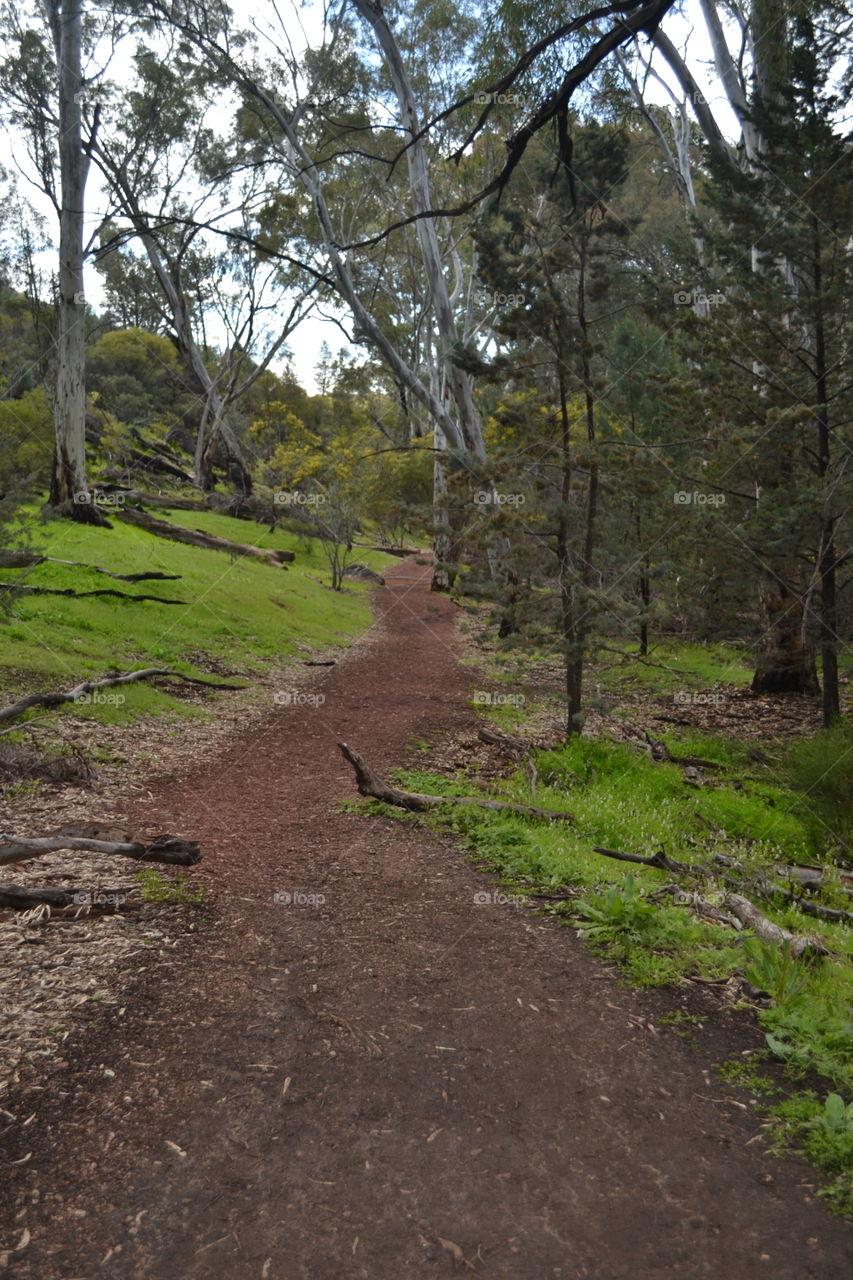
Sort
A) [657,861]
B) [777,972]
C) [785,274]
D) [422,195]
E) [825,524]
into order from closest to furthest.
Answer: [777,972] → [657,861] → [825,524] → [785,274] → [422,195]

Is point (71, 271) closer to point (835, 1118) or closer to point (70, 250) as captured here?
point (70, 250)

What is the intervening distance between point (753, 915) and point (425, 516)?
18.1 ft

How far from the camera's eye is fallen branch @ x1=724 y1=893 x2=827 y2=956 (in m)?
4.20

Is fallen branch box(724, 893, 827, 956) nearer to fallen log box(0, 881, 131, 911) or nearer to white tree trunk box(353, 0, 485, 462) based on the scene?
fallen log box(0, 881, 131, 911)

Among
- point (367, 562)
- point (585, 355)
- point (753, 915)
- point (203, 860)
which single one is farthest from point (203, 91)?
point (753, 915)

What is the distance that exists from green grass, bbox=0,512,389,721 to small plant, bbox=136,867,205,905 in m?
2.81

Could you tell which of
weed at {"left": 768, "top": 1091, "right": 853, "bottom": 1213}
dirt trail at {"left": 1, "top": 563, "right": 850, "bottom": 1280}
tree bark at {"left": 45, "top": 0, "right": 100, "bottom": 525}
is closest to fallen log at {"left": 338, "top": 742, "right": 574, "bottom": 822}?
dirt trail at {"left": 1, "top": 563, "right": 850, "bottom": 1280}

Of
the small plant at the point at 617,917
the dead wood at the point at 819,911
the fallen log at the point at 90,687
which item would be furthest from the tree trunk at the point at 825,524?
the fallen log at the point at 90,687

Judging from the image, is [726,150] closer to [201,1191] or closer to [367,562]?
[201,1191]

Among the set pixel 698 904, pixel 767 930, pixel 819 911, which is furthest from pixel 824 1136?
pixel 819 911

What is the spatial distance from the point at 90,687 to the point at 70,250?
12.2 meters

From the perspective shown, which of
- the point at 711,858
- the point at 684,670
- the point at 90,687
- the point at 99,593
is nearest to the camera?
the point at 711,858

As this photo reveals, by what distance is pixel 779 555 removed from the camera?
1048 centimetres

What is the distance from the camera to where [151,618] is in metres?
13.4
